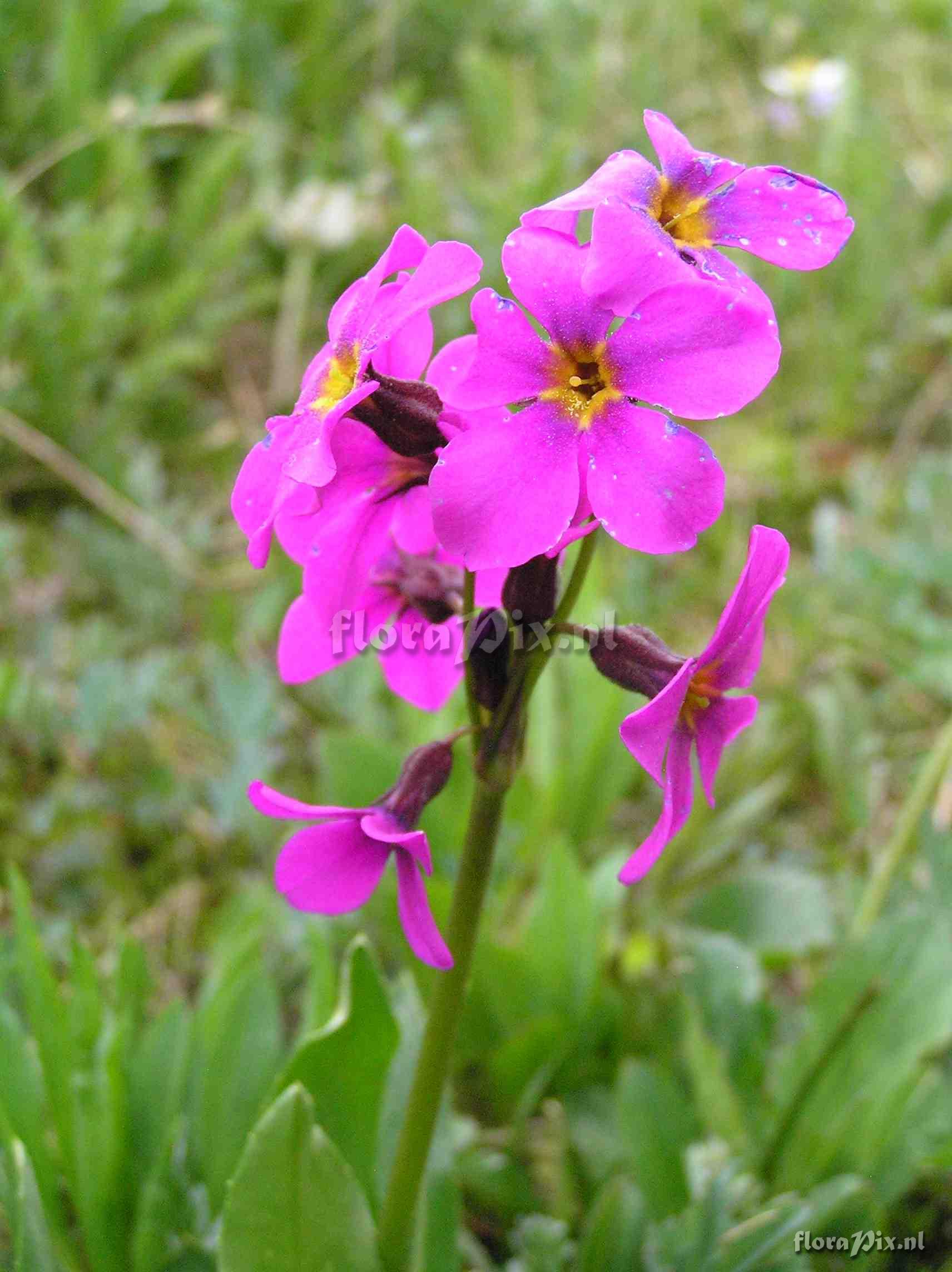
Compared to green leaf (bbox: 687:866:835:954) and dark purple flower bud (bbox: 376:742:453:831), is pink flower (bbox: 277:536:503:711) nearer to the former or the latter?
dark purple flower bud (bbox: 376:742:453:831)

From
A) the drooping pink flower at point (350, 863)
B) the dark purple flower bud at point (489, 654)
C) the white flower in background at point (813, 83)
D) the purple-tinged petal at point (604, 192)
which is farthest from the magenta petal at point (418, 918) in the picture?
the white flower in background at point (813, 83)

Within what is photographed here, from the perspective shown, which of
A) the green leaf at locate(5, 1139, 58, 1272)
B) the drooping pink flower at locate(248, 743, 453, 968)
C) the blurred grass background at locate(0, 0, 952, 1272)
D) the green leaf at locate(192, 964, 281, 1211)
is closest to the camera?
the drooping pink flower at locate(248, 743, 453, 968)

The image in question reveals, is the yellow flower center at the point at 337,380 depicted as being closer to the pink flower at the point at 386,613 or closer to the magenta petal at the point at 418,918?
the pink flower at the point at 386,613

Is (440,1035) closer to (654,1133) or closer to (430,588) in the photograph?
(430,588)

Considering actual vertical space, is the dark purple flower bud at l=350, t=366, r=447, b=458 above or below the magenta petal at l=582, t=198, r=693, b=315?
below

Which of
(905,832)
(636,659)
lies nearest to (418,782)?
(636,659)

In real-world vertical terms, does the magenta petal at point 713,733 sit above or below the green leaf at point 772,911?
above

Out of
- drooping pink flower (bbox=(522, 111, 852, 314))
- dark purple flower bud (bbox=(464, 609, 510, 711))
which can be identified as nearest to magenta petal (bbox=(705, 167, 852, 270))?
drooping pink flower (bbox=(522, 111, 852, 314))
